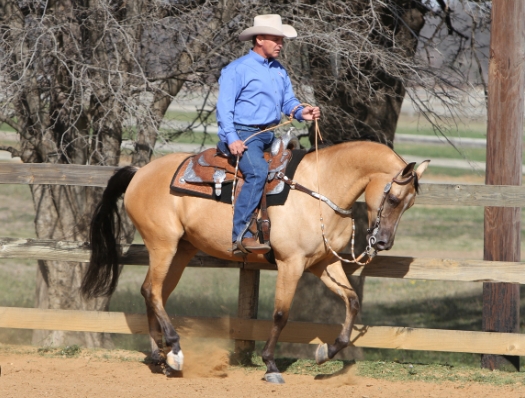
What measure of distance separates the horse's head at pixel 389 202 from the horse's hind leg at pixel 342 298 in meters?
0.60

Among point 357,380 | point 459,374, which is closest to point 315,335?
point 357,380

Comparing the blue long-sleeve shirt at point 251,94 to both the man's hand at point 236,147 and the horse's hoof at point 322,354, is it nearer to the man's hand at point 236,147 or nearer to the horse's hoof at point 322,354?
the man's hand at point 236,147

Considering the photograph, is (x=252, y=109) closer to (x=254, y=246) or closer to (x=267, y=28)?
(x=267, y=28)

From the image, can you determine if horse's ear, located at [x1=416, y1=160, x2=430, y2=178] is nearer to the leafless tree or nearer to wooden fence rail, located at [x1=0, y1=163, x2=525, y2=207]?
wooden fence rail, located at [x1=0, y1=163, x2=525, y2=207]

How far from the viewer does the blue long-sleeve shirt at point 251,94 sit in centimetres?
557

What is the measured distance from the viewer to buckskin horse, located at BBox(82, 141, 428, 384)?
17.7 ft

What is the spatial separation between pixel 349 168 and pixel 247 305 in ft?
5.87

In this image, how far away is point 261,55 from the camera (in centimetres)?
572

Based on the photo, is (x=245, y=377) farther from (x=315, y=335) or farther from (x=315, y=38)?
(x=315, y=38)

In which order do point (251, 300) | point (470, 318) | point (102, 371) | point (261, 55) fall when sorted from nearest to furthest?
1. point (261, 55)
2. point (102, 371)
3. point (251, 300)
4. point (470, 318)

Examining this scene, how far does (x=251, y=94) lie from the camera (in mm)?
5707

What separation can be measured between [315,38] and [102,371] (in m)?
3.58

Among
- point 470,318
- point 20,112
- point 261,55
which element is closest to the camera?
point 261,55

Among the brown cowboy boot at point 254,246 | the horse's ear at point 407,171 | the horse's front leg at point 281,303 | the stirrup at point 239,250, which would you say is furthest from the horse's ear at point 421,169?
the stirrup at point 239,250
